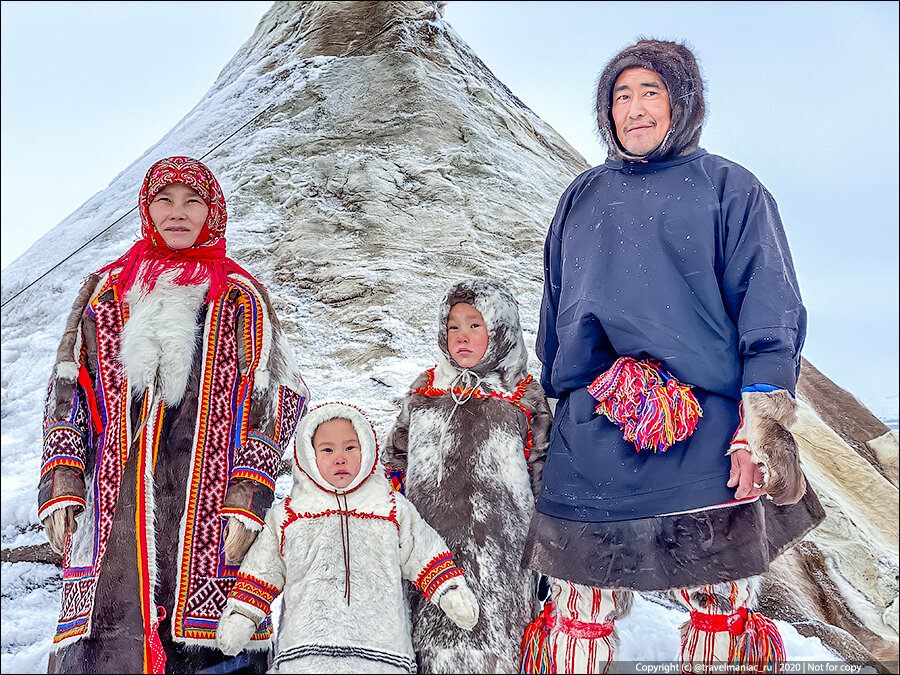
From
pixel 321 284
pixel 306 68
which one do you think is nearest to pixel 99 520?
pixel 321 284

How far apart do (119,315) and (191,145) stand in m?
3.81

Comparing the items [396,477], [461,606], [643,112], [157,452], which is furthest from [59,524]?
[643,112]

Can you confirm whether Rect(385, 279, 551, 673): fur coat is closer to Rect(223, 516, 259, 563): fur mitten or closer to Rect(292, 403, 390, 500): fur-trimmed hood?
Rect(292, 403, 390, 500): fur-trimmed hood

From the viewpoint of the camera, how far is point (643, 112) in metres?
1.64

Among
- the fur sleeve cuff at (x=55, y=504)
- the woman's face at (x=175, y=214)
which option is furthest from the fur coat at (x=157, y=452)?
the woman's face at (x=175, y=214)

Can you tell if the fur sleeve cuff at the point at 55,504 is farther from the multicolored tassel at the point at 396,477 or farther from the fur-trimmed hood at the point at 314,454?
the multicolored tassel at the point at 396,477

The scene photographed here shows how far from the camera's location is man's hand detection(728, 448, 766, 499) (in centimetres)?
141

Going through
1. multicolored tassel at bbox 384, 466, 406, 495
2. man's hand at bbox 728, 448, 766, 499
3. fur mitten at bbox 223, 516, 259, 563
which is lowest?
fur mitten at bbox 223, 516, 259, 563

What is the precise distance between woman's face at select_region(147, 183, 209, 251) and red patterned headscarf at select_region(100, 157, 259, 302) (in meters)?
0.01

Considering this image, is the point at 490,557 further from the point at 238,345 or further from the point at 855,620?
the point at 855,620

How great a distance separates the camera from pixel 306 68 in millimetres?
5598

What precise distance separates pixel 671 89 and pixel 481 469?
100cm

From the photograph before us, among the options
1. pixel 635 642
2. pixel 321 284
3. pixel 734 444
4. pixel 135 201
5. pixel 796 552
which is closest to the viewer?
pixel 734 444

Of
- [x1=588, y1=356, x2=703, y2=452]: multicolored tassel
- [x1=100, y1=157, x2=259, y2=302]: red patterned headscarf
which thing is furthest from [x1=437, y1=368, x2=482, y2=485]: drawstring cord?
[x1=100, y1=157, x2=259, y2=302]: red patterned headscarf
